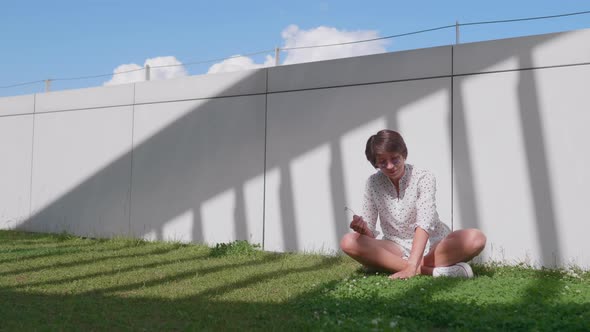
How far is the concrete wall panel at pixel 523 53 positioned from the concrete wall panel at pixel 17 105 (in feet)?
20.1

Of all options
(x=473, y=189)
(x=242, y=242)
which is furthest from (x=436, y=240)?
(x=242, y=242)

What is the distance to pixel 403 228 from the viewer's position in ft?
15.2

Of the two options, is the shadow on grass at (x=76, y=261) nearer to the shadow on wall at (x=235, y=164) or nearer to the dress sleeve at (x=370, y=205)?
the shadow on wall at (x=235, y=164)

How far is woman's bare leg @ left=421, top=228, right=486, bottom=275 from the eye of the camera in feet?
14.5

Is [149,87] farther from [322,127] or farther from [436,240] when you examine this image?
[436,240]

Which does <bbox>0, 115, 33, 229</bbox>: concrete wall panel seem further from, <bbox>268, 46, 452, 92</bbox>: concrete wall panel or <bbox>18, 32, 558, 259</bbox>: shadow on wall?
<bbox>268, 46, 452, 92</bbox>: concrete wall panel

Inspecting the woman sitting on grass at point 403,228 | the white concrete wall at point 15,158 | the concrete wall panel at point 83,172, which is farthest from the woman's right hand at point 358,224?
the white concrete wall at point 15,158

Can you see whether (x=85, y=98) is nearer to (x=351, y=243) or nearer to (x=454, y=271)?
(x=351, y=243)

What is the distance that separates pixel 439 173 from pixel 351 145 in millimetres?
906

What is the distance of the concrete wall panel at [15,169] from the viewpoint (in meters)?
9.05

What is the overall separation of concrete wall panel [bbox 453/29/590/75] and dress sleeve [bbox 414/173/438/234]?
4.97 ft

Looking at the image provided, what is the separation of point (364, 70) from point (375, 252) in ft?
7.02

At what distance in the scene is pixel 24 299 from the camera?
397 cm

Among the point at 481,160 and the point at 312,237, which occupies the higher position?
the point at 481,160
